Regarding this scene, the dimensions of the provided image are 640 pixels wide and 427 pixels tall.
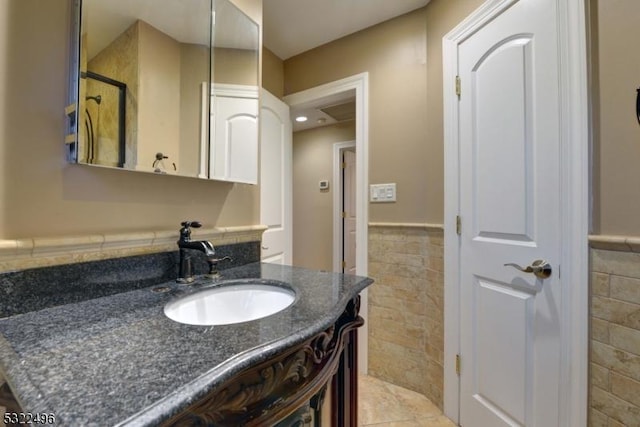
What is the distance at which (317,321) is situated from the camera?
0.62 m

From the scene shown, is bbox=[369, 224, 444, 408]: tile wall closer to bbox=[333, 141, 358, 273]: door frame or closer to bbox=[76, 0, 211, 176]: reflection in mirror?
bbox=[76, 0, 211, 176]: reflection in mirror

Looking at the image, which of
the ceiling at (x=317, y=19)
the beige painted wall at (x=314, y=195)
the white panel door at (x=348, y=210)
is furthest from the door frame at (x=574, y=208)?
the white panel door at (x=348, y=210)

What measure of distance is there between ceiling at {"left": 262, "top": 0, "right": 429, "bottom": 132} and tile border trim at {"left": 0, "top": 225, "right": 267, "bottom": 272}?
58.9 inches

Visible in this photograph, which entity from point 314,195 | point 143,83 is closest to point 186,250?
point 143,83

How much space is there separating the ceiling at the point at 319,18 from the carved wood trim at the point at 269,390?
186cm

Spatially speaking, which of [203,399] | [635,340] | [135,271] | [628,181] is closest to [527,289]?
[635,340]

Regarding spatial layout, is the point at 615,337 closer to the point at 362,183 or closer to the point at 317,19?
the point at 362,183

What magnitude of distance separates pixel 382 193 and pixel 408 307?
2.45 ft

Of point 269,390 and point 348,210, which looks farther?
point 348,210

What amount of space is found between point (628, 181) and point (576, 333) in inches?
21.4

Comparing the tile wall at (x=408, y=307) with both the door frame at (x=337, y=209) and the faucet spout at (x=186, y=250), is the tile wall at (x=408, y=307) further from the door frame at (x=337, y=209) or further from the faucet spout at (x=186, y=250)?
the door frame at (x=337, y=209)

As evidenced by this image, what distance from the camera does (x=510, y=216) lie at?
1.23m

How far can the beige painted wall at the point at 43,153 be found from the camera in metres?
0.67

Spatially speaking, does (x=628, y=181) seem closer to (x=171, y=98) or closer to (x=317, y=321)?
A: (x=317, y=321)
